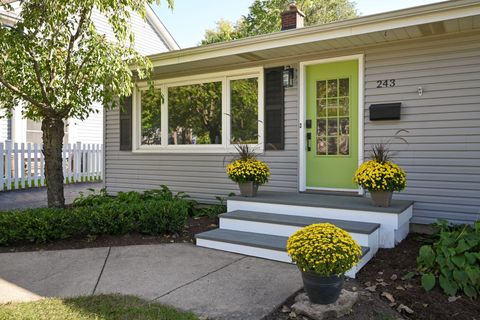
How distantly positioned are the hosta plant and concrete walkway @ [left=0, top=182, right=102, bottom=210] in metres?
5.77

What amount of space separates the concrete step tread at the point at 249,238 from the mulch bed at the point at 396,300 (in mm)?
316

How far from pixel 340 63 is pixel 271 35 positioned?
→ 108 centimetres

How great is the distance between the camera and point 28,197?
8023 mm

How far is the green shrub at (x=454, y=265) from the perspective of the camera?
9.45 feet

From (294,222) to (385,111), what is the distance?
6.40 feet

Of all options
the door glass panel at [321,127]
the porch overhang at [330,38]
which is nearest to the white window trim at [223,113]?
the porch overhang at [330,38]

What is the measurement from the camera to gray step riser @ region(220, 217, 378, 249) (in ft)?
12.2

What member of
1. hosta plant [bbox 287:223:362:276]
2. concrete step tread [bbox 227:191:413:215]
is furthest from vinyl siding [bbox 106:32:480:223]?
hosta plant [bbox 287:223:362:276]

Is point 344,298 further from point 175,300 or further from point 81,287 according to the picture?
point 81,287

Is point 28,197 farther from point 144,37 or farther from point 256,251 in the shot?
point 144,37

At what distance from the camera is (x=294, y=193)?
18.2ft

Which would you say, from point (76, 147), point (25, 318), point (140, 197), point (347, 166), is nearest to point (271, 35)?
point (347, 166)

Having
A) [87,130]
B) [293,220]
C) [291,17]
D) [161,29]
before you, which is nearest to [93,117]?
[87,130]

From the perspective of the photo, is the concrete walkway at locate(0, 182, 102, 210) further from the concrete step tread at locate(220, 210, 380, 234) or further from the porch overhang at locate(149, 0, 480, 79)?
the concrete step tread at locate(220, 210, 380, 234)
